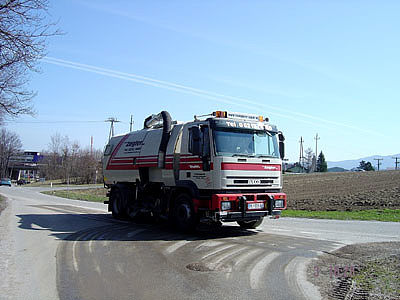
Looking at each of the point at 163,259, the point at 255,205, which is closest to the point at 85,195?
the point at 255,205

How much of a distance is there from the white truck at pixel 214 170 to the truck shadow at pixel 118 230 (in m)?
0.46

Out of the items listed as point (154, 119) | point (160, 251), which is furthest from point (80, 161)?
point (160, 251)

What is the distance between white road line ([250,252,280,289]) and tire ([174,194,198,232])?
323cm

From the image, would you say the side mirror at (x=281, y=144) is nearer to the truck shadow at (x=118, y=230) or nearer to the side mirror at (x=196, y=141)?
the truck shadow at (x=118, y=230)

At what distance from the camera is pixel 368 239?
10312 mm

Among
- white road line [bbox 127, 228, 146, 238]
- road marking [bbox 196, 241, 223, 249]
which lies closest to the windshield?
road marking [bbox 196, 241, 223, 249]

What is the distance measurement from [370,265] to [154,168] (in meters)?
8.12

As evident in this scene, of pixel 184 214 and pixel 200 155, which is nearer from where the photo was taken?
pixel 200 155

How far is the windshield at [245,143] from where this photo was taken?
434 inches

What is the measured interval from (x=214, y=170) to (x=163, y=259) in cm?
329

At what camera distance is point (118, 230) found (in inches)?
502

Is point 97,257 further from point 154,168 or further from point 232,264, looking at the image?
point 154,168

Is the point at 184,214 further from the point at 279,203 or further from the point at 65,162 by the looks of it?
the point at 65,162

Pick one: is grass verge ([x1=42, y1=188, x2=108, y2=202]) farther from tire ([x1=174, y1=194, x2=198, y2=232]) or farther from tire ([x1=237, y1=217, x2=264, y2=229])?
tire ([x1=174, y1=194, x2=198, y2=232])
